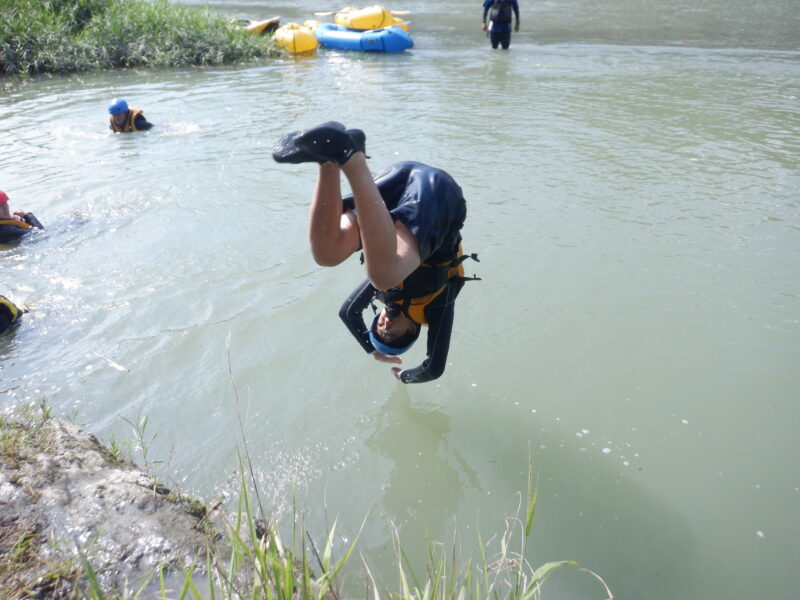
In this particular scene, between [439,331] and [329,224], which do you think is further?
[439,331]

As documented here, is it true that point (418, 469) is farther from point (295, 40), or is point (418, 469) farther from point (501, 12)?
point (295, 40)

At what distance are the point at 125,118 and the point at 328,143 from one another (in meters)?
7.84

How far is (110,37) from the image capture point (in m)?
13.4

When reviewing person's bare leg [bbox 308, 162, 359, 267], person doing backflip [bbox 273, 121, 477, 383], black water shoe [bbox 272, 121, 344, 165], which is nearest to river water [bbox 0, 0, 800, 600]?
person doing backflip [bbox 273, 121, 477, 383]

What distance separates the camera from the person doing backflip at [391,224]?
72.4 inches

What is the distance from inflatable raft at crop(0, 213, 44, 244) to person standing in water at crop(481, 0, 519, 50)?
471 inches

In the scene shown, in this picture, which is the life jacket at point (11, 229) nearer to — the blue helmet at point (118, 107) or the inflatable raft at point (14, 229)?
the inflatable raft at point (14, 229)

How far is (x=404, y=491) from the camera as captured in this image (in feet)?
9.73

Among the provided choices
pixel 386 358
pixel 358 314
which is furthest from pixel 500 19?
pixel 386 358

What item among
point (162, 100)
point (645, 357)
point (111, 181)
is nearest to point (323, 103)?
point (162, 100)

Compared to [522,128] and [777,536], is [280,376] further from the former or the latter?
[522,128]

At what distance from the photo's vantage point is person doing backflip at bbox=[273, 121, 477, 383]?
1.84 meters

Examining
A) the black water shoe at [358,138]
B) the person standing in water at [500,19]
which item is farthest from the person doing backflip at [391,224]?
the person standing in water at [500,19]

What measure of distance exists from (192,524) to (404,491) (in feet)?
3.43
